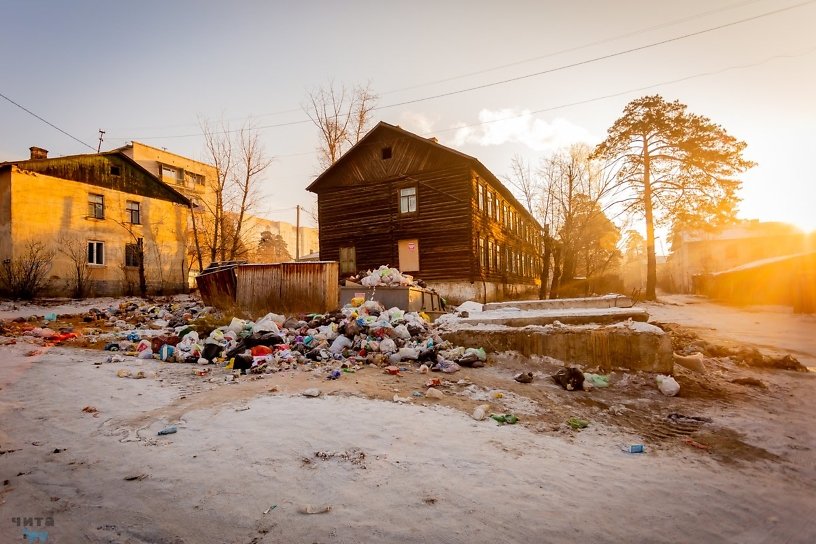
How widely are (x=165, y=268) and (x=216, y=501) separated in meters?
22.6

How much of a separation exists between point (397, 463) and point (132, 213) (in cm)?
2317

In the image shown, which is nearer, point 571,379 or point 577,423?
point 577,423

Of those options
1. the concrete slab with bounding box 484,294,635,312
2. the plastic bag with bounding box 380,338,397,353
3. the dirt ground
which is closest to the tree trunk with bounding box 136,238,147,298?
the dirt ground

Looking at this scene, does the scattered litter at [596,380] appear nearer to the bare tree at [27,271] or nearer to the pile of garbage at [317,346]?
the pile of garbage at [317,346]

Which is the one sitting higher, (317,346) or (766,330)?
(317,346)

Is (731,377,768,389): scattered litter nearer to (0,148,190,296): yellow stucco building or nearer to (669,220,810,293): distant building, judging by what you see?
(0,148,190,296): yellow stucco building

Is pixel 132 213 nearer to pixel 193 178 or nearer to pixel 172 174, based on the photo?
pixel 172 174

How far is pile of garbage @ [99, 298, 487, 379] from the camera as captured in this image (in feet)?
19.8

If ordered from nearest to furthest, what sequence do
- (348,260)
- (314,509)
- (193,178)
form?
(314,509), (348,260), (193,178)

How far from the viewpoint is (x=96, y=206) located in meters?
18.1

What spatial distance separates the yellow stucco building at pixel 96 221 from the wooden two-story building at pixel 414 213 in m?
9.51

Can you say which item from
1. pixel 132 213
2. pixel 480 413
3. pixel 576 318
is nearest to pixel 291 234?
pixel 132 213

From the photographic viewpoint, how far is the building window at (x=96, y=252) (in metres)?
17.6

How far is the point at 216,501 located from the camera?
7.20ft
